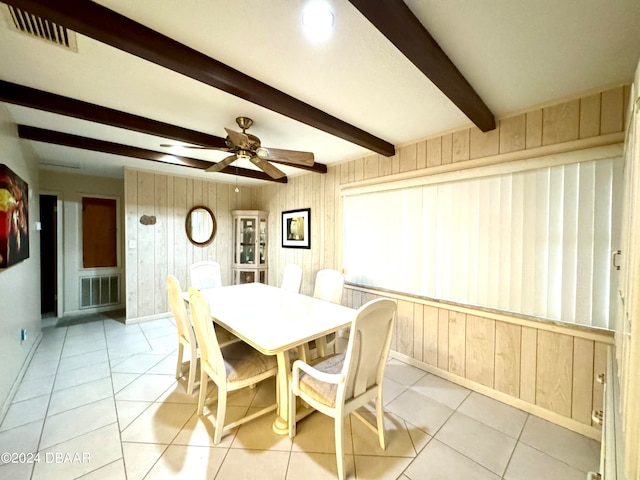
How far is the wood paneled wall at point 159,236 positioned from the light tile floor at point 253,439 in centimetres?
154

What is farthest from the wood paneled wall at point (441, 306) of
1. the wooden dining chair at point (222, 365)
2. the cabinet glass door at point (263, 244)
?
the wooden dining chair at point (222, 365)

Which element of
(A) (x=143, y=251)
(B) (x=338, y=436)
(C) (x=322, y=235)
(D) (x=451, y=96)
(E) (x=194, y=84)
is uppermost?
(E) (x=194, y=84)

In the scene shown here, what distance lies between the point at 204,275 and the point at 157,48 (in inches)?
99.6

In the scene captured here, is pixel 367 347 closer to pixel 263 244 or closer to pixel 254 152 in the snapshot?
pixel 254 152

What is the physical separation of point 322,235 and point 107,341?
3.00 meters

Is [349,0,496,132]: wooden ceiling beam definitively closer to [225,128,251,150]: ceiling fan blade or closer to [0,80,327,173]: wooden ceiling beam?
[225,128,251,150]: ceiling fan blade

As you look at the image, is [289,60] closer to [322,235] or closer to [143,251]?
[322,235]

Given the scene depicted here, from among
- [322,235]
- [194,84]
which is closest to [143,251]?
[322,235]

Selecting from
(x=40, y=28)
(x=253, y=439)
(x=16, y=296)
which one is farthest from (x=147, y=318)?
(x=40, y=28)

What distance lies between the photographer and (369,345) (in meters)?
1.42

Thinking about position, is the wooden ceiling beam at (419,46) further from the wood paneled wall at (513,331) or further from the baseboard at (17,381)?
the baseboard at (17,381)

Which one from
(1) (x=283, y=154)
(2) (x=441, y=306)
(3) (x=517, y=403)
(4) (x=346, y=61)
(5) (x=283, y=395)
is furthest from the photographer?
(2) (x=441, y=306)

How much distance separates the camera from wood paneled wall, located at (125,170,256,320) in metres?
3.66

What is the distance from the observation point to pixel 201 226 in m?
4.36
